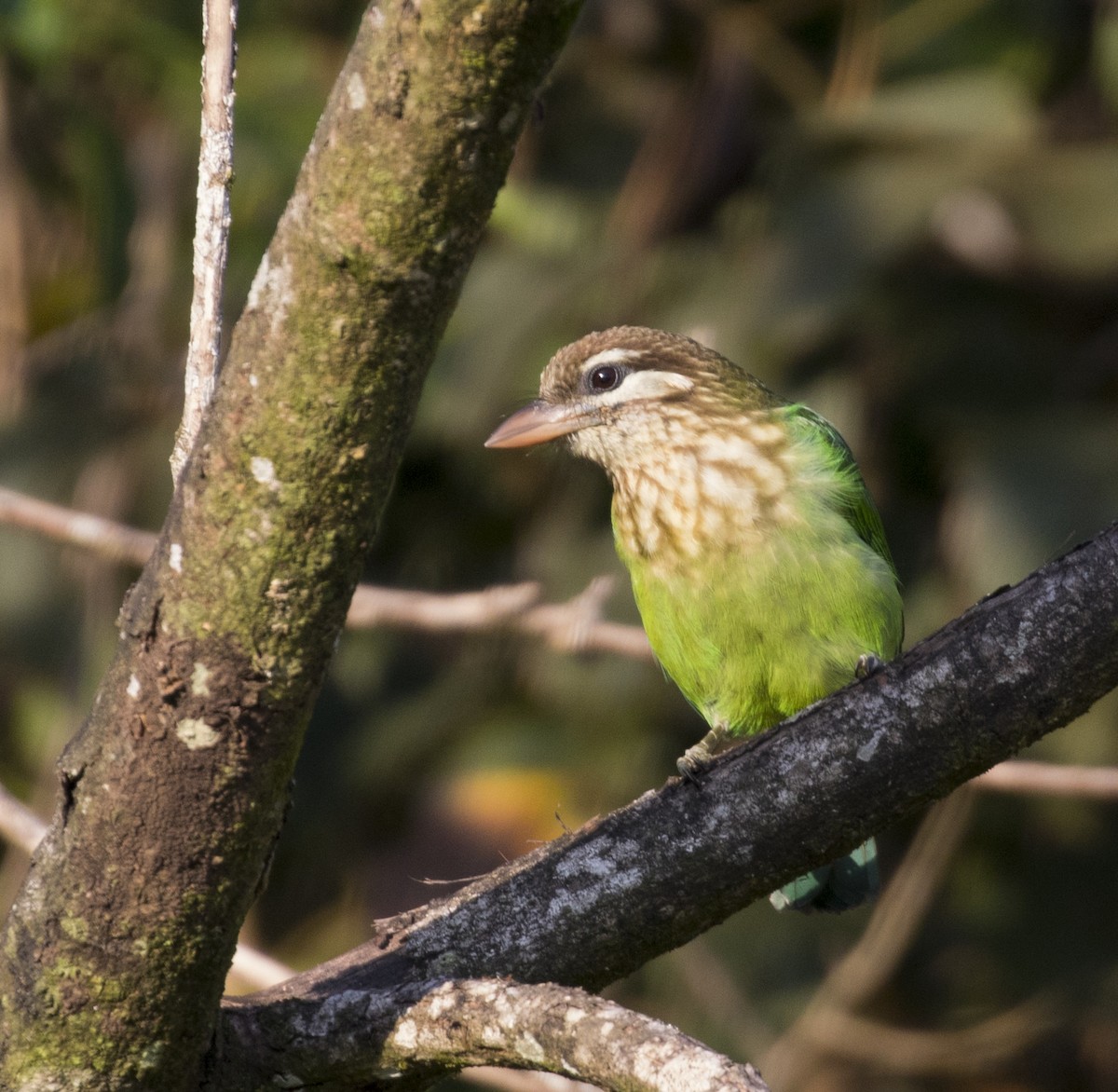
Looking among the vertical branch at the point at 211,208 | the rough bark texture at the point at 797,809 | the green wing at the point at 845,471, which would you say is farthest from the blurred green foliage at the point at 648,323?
the vertical branch at the point at 211,208

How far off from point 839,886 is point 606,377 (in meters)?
1.43

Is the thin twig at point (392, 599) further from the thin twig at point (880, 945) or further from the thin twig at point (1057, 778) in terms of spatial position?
the thin twig at point (880, 945)

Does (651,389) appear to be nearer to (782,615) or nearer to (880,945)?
(782,615)

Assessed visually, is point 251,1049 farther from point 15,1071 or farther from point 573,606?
point 573,606

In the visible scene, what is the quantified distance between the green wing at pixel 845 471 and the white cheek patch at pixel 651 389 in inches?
12.1

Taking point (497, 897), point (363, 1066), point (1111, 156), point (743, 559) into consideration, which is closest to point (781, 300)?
point (1111, 156)

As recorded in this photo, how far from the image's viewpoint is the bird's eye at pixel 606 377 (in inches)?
161

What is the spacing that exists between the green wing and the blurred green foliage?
0.93m

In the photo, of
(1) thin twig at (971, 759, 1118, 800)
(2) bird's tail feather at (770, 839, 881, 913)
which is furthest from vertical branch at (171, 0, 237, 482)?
(2) bird's tail feather at (770, 839, 881, 913)

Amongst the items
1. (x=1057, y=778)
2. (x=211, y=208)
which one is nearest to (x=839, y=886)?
(x=1057, y=778)

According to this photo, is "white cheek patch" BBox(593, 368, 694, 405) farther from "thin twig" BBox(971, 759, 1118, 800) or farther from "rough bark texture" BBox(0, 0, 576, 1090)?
"rough bark texture" BBox(0, 0, 576, 1090)

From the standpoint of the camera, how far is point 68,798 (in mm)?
1990

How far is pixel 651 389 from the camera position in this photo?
4.07m

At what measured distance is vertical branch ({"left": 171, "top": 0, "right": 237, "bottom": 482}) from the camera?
2188mm
